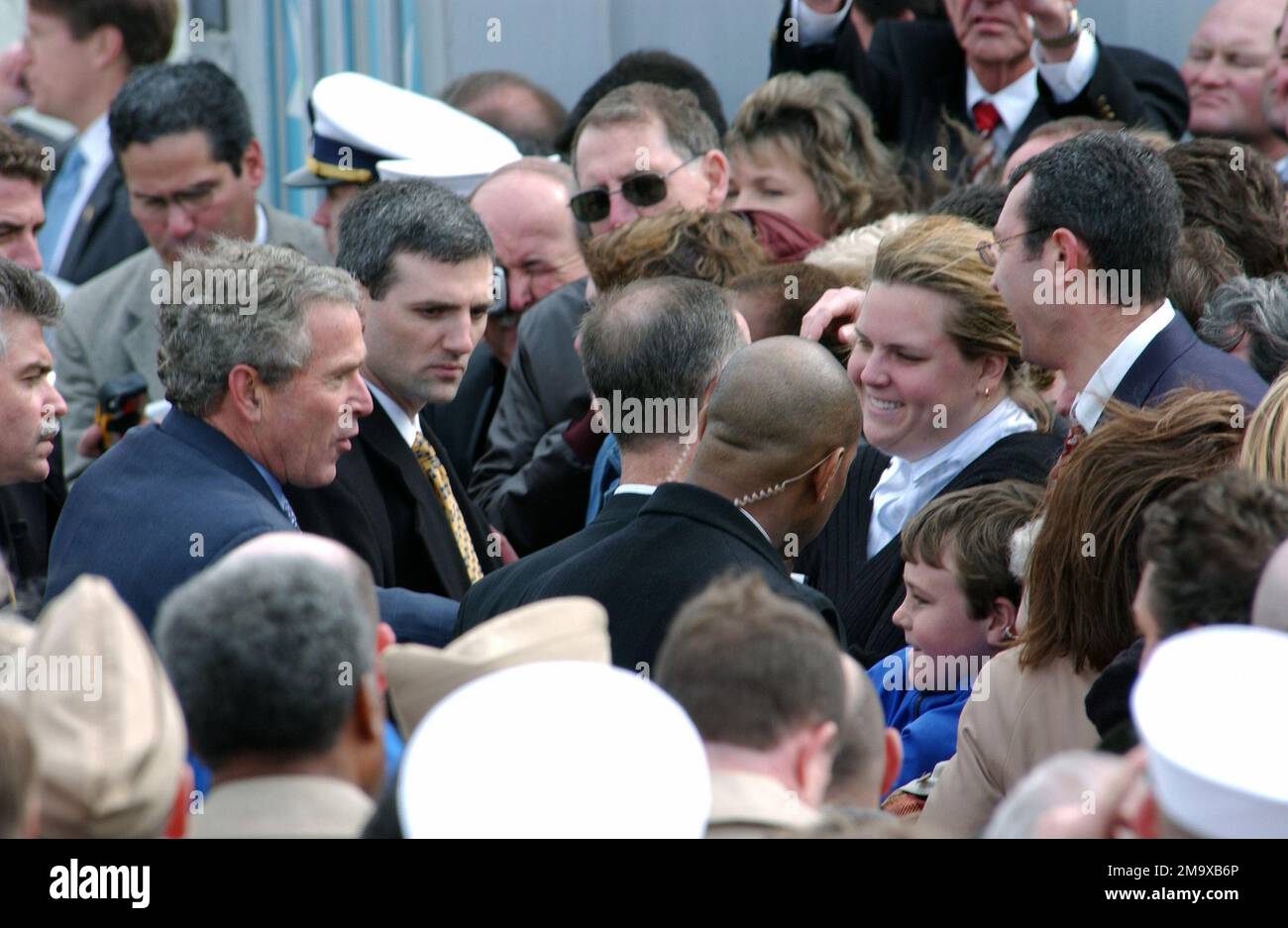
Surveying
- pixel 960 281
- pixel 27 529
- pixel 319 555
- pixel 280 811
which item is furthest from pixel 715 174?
pixel 280 811

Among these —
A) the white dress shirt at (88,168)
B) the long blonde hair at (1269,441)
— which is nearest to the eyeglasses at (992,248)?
the long blonde hair at (1269,441)

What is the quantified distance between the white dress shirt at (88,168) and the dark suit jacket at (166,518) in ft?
10.3

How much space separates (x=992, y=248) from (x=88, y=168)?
397cm

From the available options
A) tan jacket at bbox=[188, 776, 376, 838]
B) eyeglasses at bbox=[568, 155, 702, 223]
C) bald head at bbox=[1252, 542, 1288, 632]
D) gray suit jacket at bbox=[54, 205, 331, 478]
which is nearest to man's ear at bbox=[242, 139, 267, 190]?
gray suit jacket at bbox=[54, 205, 331, 478]

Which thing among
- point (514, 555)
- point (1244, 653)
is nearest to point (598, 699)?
point (1244, 653)

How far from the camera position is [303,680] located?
218cm

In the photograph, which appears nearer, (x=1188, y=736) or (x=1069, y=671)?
(x=1188, y=736)

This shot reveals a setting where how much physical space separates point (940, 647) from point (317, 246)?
3151mm

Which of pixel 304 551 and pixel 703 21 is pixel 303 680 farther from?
pixel 703 21

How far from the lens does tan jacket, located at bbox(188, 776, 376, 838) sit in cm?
218

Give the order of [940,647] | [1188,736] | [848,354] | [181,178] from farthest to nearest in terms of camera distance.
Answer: [181,178] → [848,354] → [940,647] → [1188,736]

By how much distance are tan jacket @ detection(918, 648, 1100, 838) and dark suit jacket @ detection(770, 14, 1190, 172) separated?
2951 mm

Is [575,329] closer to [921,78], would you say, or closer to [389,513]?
[389,513]

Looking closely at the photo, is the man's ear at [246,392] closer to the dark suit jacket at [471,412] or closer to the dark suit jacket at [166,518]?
the dark suit jacket at [166,518]
